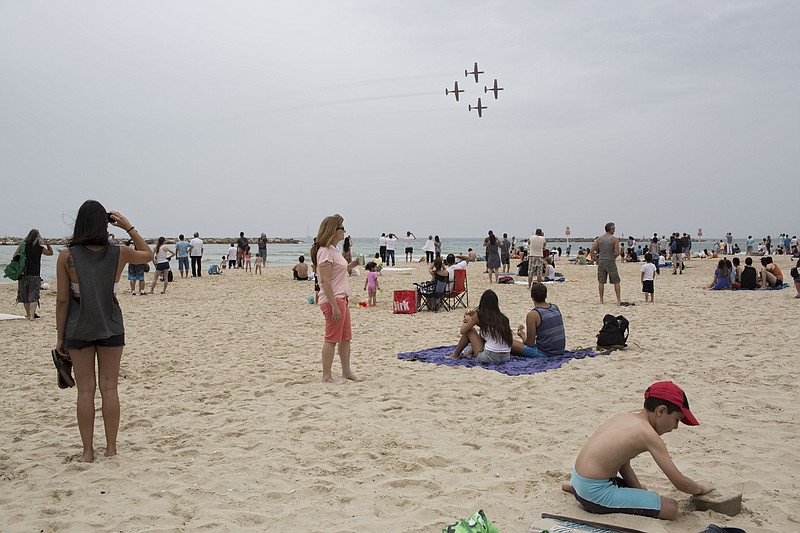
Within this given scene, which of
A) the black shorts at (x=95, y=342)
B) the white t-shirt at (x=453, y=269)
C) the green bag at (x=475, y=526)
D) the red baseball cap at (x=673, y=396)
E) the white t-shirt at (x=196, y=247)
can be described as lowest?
the green bag at (x=475, y=526)

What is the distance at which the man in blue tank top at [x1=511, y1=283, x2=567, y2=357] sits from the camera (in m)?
7.31

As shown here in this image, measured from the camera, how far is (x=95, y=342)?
3.90 m

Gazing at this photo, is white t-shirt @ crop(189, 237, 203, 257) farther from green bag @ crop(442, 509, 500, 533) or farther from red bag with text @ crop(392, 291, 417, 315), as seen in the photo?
green bag @ crop(442, 509, 500, 533)

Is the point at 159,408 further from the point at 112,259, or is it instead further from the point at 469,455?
the point at 469,455

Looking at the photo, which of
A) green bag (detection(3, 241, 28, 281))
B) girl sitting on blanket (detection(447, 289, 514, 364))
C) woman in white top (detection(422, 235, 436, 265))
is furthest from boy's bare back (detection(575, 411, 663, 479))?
woman in white top (detection(422, 235, 436, 265))

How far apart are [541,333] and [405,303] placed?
→ 496 cm

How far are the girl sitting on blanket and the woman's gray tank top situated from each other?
421cm

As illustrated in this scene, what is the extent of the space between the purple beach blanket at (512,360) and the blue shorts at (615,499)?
3.23 m

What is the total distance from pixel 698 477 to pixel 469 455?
56.7 inches

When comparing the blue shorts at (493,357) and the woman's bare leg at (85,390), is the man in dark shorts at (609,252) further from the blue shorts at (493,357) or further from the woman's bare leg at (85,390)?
the woman's bare leg at (85,390)

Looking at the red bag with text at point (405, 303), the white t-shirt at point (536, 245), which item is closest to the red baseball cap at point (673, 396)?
the red bag with text at point (405, 303)

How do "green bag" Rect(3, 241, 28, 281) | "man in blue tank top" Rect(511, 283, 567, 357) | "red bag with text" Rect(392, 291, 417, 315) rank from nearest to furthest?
"man in blue tank top" Rect(511, 283, 567, 357) → "green bag" Rect(3, 241, 28, 281) → "red bag with text" Rect(392, 291, 417, 315)

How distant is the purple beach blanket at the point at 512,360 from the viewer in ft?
21.9

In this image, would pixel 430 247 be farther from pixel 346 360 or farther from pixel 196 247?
pixel 346 360
